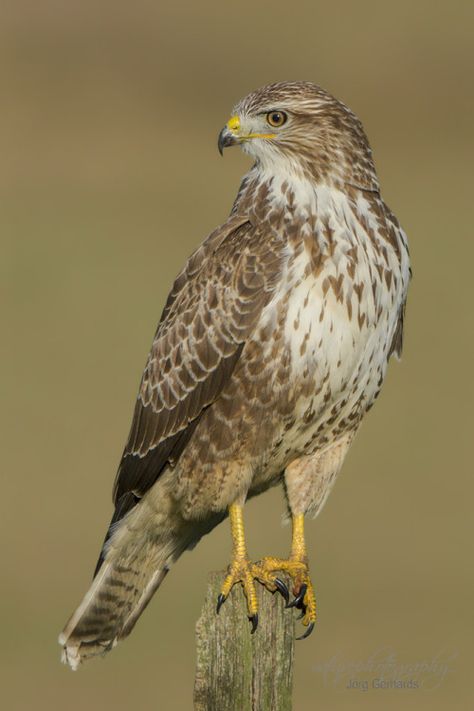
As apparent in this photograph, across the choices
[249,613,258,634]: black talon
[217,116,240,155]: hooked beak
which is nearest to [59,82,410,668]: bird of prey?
[217,116,240,155]: hooked beak

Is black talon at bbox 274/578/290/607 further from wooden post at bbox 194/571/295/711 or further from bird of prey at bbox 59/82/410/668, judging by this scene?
wooden post at bbox 194/571/295/711

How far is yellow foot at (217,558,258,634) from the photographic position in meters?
7.13

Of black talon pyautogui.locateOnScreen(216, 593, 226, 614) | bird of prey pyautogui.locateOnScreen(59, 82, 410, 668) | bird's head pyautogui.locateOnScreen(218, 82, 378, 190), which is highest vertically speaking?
bird's head pyautogui.locateOnScreen(218, 82, 378, 190)

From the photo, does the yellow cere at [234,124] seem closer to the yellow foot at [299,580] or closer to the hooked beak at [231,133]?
the hooked beak at [231,133]

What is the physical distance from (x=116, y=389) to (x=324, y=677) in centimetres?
558

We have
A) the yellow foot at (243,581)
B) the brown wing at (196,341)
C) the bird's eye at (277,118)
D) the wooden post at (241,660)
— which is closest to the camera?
the wooden post at (241,660)

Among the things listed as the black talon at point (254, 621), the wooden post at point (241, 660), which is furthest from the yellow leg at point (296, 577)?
the wooden post at point (241, 660)

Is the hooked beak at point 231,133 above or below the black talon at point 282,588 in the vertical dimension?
above

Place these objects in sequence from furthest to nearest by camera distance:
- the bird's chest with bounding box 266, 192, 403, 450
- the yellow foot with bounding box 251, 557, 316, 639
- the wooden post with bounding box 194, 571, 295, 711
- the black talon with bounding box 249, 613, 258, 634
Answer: the yellow foot with bounding box 251, 557, 316, 639
the bird's chest with bounding box 266, 192, 403, 450
the black talon with bounding box 249, 613, 258, 634
the wooden post with bounding box 194, 571, 295, 711

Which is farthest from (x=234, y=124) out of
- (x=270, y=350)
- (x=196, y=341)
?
(x=270, y=350)

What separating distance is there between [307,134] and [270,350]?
1.04 metres

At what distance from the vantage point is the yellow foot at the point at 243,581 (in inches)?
281

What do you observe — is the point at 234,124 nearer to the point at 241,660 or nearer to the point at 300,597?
the point at 300,597

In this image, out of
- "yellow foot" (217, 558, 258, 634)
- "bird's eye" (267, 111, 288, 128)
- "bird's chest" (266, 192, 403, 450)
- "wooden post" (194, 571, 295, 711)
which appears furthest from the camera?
"bird's eye" (267, 111, 288, 128)
